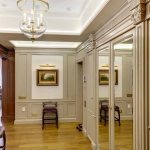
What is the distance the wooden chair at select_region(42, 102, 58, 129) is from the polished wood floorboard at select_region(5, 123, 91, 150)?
1.16 ft

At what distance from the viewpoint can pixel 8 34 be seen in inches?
181

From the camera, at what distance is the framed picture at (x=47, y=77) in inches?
275

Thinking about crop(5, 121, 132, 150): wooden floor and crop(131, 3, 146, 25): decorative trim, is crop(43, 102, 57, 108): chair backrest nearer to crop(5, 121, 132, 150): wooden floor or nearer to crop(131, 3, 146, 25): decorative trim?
crop(5, 121, 132, 150): wooden floor

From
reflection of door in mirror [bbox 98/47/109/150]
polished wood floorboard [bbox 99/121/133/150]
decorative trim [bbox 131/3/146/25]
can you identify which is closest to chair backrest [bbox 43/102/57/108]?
reflection of door in mirror [bbox 98/47/109/150]

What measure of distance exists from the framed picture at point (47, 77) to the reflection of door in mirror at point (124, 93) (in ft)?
13.2

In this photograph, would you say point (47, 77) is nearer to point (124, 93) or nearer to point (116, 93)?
point (116, 93)

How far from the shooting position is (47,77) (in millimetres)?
7012

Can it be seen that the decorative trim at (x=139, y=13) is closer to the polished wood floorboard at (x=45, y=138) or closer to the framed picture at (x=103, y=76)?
the framed picture at (x=103, y=76)

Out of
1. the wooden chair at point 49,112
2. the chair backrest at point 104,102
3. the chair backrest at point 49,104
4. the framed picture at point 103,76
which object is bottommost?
the wooden chair at point 49,112

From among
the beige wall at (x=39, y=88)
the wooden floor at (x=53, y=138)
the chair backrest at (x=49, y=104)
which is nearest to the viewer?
the wooden floor at (x=53, y=138)

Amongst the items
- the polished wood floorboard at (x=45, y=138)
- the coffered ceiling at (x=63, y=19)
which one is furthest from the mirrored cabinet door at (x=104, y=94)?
the polished wood floorboard at (x=45, y=138)

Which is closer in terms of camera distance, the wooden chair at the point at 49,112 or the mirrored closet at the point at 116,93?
the mirrored closet at the point at 116,93

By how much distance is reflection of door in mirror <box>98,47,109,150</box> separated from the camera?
373 cm

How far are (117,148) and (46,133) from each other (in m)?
3.00
